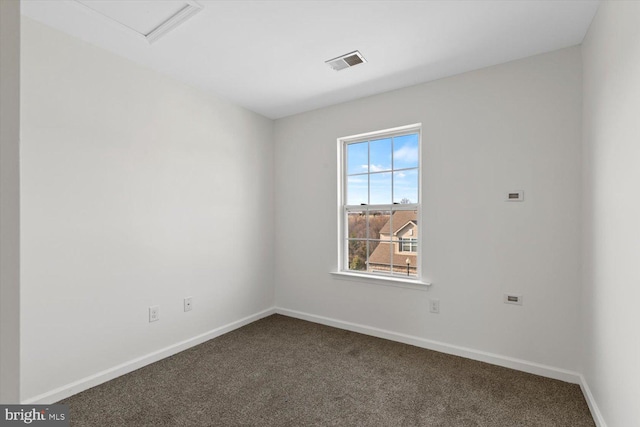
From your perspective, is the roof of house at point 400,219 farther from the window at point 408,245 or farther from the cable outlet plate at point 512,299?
the cable outlet plate at point 512,299

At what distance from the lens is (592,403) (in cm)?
199

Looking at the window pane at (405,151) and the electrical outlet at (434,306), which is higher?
the window pane at (405,151)

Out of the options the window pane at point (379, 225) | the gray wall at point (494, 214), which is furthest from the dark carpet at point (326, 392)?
the window pane at point (379, 225)

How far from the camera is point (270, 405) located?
208 cm

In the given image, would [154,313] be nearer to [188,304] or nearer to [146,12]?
[188,304]

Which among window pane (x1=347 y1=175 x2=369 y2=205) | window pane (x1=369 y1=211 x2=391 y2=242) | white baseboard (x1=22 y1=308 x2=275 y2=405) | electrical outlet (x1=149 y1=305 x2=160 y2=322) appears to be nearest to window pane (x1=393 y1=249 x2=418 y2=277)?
window pane (x1=369 y1=211 x2=391 y2=242)

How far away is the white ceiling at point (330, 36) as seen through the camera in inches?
76.8

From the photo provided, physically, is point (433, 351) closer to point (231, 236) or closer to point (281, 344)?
point (281, 344)

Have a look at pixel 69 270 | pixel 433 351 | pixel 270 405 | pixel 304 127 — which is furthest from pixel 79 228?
pixel 433 351

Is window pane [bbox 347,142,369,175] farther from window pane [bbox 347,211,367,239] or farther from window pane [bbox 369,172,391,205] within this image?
window pane [bbox 347,211,367,239]

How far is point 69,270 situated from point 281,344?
6.12 feet

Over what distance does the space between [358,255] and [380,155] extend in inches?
45.7

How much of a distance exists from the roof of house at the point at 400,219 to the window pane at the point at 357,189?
1.24 ft

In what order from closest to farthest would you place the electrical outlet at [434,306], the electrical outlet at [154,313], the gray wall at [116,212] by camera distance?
the gray wall at [116,212], the electrical outlet at [154,313], the electrical outlet at [434,306]
